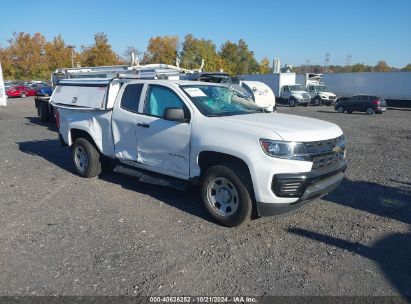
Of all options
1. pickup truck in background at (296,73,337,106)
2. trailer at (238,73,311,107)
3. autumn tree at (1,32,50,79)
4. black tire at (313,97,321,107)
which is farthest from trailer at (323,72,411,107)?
autumn tree at (1,32,50,79)

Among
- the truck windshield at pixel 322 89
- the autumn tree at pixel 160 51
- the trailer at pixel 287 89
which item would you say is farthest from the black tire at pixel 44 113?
the autumn tree at pixel 160 51

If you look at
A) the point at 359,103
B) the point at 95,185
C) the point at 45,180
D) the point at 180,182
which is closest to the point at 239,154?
the point at 180,182

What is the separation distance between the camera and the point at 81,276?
3643 millimetres

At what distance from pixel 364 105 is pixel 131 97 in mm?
23506

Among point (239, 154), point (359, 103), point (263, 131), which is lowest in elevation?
point (359, 103)

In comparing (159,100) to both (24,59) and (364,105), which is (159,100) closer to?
(364,105)

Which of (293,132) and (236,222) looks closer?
(293,132)

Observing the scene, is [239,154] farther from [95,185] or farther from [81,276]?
[95,185]

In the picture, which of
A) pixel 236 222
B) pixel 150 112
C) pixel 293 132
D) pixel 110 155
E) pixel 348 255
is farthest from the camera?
pixel 110 155

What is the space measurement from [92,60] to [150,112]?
178 feet

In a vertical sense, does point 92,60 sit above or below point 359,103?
above

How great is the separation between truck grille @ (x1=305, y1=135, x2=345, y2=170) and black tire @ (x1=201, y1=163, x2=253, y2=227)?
32.8 inches

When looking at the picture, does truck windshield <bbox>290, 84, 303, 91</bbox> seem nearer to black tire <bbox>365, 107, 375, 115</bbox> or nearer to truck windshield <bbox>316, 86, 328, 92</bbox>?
truck windshield <bbox>316, 86, 328, 92</bbox>

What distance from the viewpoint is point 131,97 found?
6.08m
